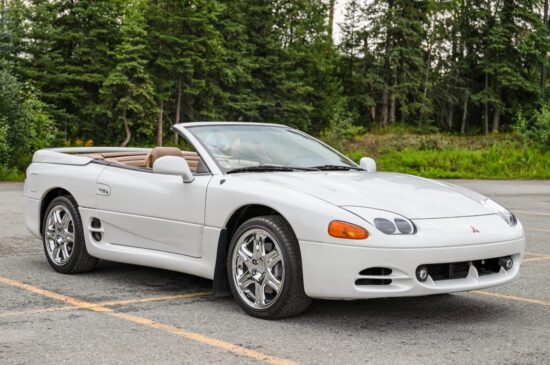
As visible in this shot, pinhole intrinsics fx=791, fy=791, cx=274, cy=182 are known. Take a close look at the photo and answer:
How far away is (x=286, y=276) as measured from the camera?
516 centimetres

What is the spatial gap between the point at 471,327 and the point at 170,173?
2434 millimetres

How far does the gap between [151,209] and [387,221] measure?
2.08 metres

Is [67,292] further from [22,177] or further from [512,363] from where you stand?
[22,177]

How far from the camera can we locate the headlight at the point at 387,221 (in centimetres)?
499

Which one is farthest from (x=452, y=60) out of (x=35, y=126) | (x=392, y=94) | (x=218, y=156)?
(x=218, y=156)

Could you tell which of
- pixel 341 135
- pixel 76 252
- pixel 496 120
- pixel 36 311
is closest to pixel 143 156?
pixel 76 252

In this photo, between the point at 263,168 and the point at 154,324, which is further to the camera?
the point at 263,168

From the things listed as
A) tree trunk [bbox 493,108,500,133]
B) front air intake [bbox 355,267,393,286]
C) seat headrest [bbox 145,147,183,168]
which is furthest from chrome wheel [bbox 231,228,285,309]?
tree trunk [bbox 493,108,500,133]

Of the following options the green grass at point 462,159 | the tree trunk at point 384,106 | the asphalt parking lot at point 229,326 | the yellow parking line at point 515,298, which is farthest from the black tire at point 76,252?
the tree trunk at point 384,106

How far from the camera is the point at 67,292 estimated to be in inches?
248

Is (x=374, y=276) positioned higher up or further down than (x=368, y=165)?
further down

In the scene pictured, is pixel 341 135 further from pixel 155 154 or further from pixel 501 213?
pixel 501 213

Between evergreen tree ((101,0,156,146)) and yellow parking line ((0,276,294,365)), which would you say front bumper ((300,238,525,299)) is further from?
evergreen tree ((101,0,156,146))

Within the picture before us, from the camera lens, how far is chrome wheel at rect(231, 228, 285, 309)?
5301mm
